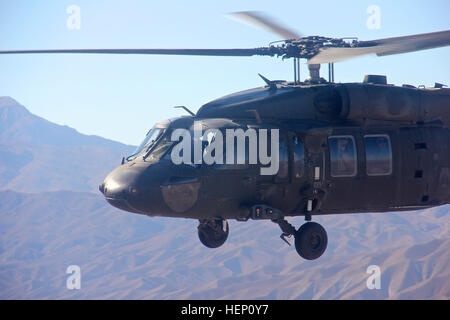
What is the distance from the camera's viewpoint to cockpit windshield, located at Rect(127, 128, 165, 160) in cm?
1976

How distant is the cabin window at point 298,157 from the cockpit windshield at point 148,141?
3732 millimetres

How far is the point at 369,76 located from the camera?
22078 millimetres

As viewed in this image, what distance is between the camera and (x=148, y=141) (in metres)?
20.0

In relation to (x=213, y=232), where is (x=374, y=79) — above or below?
above

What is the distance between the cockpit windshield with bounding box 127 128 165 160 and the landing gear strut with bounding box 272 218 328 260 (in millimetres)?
4085

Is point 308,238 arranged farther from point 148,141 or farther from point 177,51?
point 177,51

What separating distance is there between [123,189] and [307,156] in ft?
17.4

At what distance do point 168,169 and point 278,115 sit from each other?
3.73 metres

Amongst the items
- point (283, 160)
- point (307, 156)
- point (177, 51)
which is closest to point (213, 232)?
point (283, 160)

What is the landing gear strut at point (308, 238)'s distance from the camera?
19922 millimetres

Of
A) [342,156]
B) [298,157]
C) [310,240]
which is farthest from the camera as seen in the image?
[342,156]

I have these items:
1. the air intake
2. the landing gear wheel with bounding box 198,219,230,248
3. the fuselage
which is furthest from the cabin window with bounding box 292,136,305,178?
the air intake
